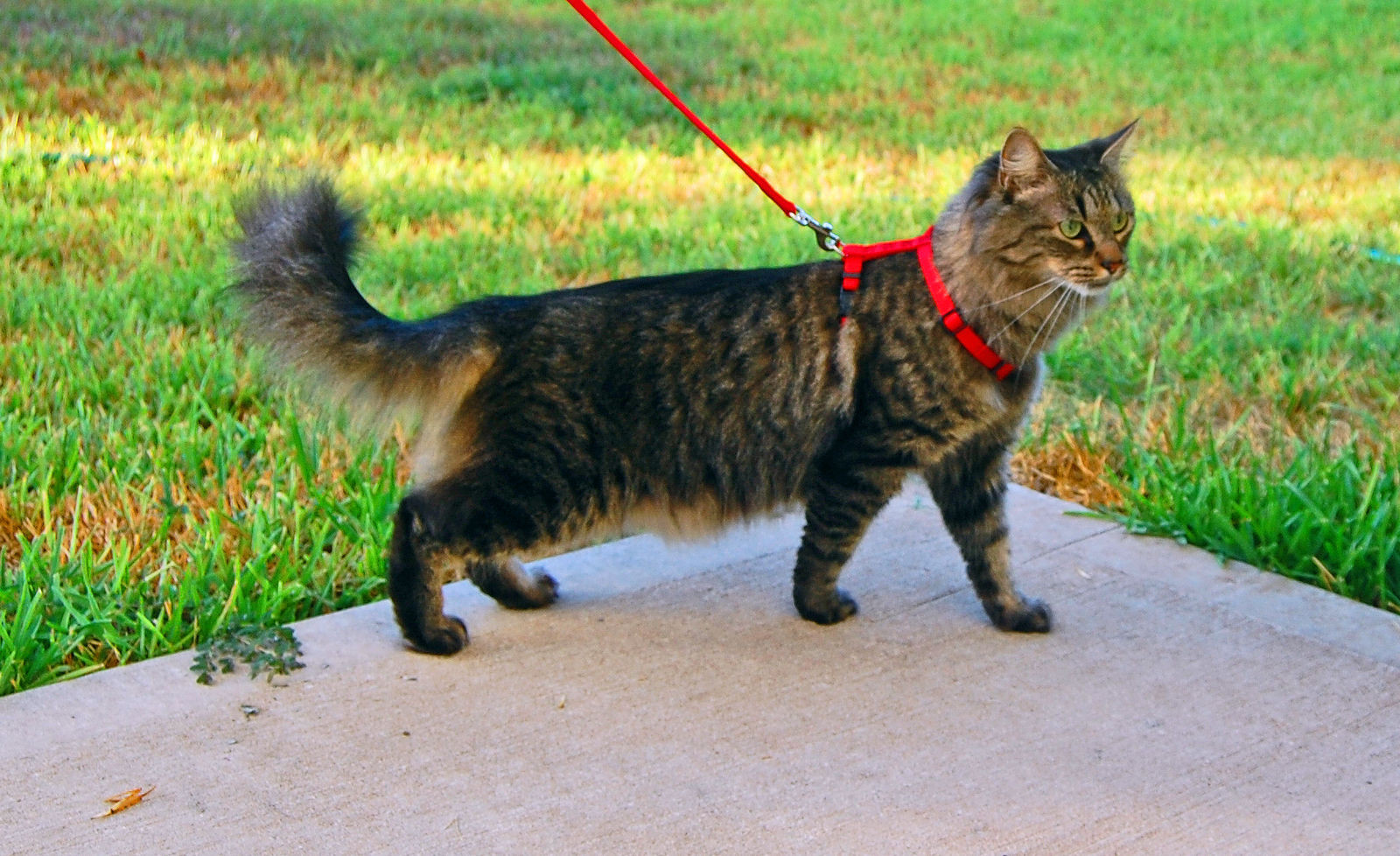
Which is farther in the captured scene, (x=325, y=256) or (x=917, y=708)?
(x=325, y=256)

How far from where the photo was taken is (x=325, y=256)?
325 cm

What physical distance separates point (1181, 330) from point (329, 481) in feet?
10.8

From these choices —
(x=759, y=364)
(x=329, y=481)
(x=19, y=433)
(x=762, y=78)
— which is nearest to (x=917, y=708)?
(x=759, y=364)

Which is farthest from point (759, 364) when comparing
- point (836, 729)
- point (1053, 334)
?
point (836, 729)

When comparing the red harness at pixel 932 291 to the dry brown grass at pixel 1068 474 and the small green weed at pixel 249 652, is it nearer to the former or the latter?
the dry brown grass at pixel 1068 474

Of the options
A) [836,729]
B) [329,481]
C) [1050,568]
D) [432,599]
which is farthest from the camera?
[329,481]

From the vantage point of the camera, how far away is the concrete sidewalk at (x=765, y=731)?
2.50 meters

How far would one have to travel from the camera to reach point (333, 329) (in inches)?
127

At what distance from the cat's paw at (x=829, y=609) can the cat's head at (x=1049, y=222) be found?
2.87 ft

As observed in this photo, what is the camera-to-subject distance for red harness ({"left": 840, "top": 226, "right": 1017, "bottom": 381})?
315cm

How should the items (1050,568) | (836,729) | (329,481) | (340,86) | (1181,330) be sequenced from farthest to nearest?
1. (340,86)
2. (1181,330)
3. (329,481)
4. (1050,568)
5. (836,729)

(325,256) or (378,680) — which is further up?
(325,256)

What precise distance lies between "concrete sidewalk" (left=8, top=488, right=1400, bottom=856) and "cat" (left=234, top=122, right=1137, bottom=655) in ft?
0.61

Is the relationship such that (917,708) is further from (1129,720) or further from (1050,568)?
(1050,568)
